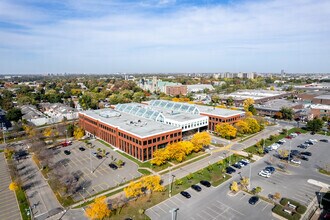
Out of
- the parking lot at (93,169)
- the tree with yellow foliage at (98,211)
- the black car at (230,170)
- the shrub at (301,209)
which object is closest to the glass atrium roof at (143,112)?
the parking lot at (93,169)

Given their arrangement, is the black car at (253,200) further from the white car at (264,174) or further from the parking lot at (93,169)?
the parking lot at (93,169)

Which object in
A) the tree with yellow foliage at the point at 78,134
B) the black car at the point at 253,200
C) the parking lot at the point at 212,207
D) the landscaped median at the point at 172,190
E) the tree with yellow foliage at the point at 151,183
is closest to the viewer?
the parking lot at the point at 212,207

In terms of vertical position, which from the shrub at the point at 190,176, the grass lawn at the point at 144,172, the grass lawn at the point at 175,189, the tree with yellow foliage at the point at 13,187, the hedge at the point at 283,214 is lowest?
the grass lawn at the point at 175,189

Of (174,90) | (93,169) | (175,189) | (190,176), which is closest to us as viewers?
(175,189)

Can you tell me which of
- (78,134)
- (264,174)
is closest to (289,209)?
(264,174)

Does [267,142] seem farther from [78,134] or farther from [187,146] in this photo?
[78,134]

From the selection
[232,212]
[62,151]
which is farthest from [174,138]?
[62,151]
